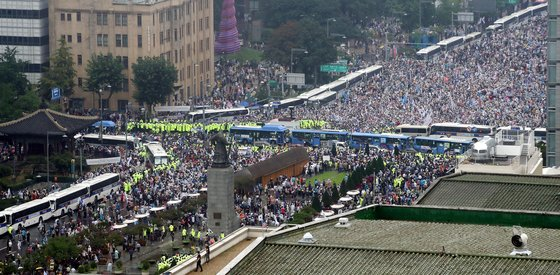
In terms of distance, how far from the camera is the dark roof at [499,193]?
189ft

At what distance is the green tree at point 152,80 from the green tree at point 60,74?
219 inches

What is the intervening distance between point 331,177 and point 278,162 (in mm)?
4498

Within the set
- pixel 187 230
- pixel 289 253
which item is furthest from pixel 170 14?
pixel 289 253

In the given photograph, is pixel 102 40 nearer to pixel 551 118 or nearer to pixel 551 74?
pixel 551 74

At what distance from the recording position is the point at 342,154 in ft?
410

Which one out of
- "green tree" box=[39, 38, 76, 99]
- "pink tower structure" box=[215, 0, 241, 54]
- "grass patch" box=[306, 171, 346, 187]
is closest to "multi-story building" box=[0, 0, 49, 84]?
"green tree" box=[39, 38, 76, 99]

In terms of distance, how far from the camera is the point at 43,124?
414 ft

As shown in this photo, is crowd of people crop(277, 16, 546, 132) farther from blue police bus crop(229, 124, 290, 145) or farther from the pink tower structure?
the pink tower structure

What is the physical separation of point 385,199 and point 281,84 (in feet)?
225

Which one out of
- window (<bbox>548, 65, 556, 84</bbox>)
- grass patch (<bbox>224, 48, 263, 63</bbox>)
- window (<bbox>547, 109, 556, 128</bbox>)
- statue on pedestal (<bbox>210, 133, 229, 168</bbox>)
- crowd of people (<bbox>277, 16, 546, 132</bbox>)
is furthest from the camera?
grass patch (<bbox>224, 48, 263, 63</bbox>)

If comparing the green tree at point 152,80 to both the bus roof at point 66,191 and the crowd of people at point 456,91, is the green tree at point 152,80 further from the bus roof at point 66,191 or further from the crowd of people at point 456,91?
the bus roof at point 66,191

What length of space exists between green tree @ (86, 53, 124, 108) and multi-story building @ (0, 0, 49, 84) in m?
7.38

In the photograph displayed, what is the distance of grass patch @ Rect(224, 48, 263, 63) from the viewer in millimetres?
183625

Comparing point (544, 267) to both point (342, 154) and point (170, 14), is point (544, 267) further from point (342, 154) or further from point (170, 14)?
point (170, 14)
